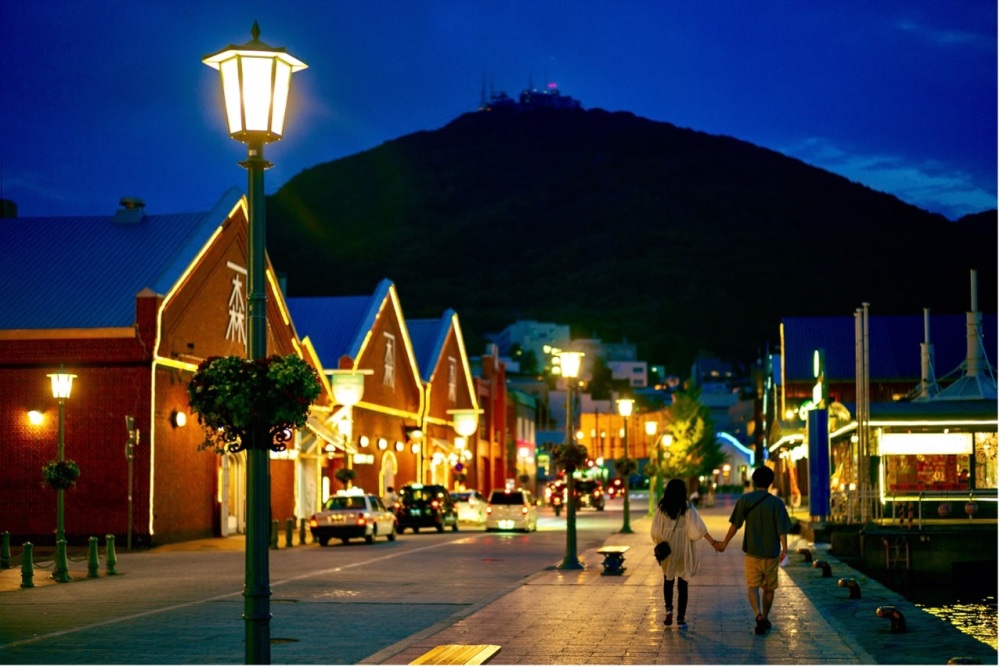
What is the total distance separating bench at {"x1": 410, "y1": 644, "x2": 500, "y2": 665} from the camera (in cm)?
1349

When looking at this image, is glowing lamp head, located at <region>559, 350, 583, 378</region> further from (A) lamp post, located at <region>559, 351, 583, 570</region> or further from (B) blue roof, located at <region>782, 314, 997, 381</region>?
(B) blue roof, located at <region>782, 314, 997, 381</region>

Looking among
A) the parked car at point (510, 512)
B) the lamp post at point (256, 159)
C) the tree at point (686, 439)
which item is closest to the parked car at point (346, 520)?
the parked car at point (510, 512)

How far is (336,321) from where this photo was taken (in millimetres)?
62438

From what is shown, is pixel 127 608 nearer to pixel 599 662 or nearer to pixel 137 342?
pixel 599 662

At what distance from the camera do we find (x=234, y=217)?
147 feet

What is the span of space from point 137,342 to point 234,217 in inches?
289

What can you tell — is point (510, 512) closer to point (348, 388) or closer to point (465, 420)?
point (348, 388)

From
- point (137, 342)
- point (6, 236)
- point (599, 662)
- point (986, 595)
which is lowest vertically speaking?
point (986, 595)

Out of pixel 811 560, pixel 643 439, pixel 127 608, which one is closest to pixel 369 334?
pixel 811 560

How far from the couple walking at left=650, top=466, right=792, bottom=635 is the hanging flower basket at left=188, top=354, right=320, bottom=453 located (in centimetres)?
714

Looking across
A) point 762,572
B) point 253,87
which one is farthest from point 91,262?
point 253,87

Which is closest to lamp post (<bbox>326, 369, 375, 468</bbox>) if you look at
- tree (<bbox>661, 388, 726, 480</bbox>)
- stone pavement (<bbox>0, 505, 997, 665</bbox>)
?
stone pavement (<bbox>0, 505, 997, 665</bbox>)

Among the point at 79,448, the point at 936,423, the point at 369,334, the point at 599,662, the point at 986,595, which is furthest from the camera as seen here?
the point at 369,334

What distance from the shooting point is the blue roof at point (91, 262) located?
40.4 m
